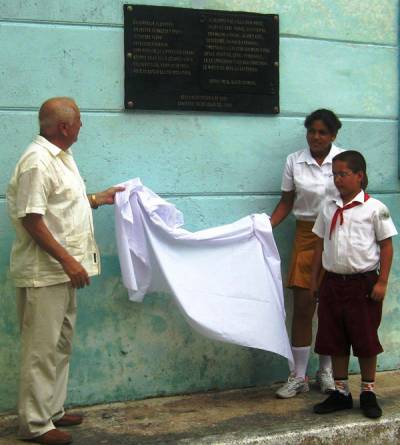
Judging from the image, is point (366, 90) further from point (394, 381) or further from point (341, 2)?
point (394, 381)

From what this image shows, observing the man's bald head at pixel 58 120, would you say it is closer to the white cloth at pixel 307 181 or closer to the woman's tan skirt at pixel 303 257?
the white cloth at pixel 307 181

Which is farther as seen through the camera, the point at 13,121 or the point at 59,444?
the point at 13,121

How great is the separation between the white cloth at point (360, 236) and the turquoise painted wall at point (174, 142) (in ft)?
2.39

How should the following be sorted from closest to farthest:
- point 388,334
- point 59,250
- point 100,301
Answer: point 59,250 → point 100,301 → point 388,334

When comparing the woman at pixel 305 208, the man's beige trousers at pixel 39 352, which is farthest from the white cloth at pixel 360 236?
the man's beige trousers at pixel 39 352

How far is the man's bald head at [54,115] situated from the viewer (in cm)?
367

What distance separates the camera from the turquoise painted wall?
4188 millimetres

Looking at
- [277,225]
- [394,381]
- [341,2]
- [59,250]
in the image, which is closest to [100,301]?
[59,250]

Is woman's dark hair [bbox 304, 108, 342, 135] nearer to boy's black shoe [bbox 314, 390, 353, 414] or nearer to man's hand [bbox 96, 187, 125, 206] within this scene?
man's hand [bbox 96, 187, 125, 206]

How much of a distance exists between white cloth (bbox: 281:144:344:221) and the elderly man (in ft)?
4.63

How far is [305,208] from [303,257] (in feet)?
0.97

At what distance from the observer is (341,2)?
16.0ft

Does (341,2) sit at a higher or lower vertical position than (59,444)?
higher

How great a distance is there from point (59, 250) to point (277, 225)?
1654mm
